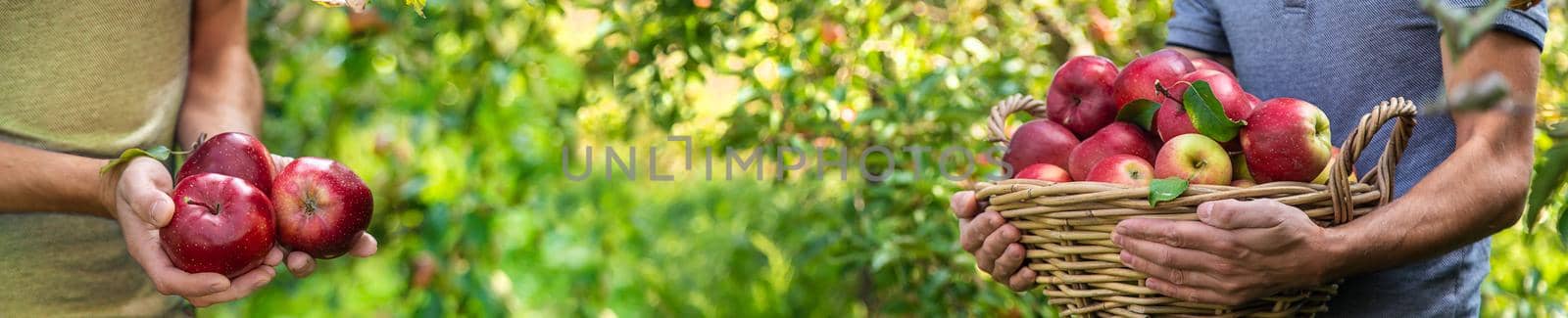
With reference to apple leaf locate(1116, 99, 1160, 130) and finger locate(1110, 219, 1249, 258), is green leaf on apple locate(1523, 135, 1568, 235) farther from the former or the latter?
apple leaf locate(1116, 99, 1160, 130)

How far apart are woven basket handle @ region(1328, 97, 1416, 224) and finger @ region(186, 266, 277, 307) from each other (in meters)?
1.08

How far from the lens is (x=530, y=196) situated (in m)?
2.92

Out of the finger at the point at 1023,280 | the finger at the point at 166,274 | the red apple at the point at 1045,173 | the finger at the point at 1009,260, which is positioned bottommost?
the finger at the point at 1023,280

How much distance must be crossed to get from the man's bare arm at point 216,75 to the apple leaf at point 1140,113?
109 cm

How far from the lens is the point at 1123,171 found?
120 centimetres

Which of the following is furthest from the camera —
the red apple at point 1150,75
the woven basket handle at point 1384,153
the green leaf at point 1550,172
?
the red apple at point 1150,75

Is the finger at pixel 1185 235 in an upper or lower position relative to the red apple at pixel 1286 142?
lower

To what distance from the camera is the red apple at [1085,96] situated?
1.38 metres

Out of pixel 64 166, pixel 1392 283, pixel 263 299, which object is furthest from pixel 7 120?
pixel 263 299

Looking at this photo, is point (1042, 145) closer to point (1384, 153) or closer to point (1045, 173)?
point (1045, 173)

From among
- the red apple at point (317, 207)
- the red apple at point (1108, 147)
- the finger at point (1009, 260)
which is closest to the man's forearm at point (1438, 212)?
the red apple at point (1108, 147)

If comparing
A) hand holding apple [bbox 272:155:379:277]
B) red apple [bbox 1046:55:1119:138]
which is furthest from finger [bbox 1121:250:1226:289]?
hand holding apple [bbox 272:155:379:277]

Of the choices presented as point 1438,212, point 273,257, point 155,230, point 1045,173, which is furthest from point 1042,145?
point 155,230

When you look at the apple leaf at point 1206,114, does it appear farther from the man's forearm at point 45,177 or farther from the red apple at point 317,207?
the man's forearm at point 45,177
